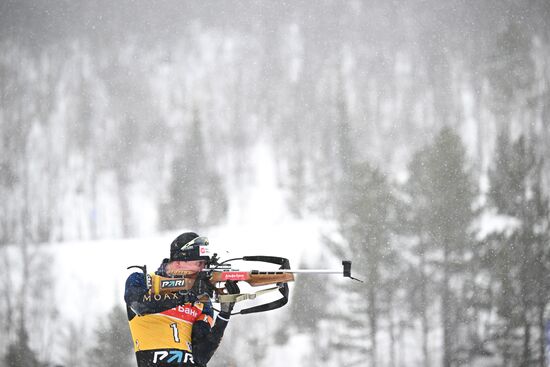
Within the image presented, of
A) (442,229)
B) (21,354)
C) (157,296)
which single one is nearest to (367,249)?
(442,229)

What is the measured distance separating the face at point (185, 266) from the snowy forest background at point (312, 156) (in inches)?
1143

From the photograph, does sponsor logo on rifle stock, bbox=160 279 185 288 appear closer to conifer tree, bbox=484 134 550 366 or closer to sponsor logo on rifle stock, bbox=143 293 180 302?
sponsor logo on rifle stock, bbox=143 293 180 302

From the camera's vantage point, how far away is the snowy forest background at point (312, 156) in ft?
117

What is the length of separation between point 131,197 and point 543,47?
112 ft

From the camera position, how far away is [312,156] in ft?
160

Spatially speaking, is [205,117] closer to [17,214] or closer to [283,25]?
[283,25]

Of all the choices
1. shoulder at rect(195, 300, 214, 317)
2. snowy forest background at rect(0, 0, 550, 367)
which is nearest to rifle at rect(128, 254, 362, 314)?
shoulder at rect(195, 300, 214, 317)

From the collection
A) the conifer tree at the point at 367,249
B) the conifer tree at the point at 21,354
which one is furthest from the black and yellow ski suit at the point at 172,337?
the conifer tree at the point at 21,354

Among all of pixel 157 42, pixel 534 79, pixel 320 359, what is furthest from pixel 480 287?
pixel 157 42

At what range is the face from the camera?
4.70 m

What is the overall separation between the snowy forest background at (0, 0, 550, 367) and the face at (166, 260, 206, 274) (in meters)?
29.0

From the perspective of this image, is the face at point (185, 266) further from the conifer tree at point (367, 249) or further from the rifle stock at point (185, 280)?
the conifer tree at point (367, 249)

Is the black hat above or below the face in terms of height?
above

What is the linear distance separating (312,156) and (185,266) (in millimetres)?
44404
